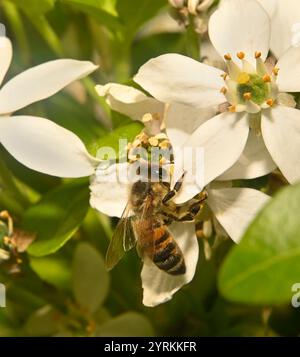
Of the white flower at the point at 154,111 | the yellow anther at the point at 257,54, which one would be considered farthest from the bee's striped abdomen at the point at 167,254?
the yellow anther at the point at 257,54

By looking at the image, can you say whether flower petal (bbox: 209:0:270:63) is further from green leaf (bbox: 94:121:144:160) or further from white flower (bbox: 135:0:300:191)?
green leaf (bbox: 94:121:144:160)

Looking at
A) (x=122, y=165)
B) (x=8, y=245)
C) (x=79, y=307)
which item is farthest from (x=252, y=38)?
(x=79, y=307)

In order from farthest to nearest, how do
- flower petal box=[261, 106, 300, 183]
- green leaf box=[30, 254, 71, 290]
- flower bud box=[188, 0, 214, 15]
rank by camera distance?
green leaf box=[30, 254, 71, 290], flower bud box=[188, 0, 214, 15], flower petal box=[261, 106, 300, 183]

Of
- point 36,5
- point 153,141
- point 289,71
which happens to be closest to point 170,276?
point 153,141

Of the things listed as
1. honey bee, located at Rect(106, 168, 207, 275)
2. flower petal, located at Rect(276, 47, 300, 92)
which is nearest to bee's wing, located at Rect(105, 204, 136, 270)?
honey bee, located at Rect(106, 168, 207, 275)

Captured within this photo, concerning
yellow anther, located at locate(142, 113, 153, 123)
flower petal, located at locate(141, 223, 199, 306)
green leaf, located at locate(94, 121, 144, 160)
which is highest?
yellow anther, located at locate(142, 113, 153, 123)

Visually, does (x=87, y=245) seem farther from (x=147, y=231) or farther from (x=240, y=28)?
(x=240, y=28)

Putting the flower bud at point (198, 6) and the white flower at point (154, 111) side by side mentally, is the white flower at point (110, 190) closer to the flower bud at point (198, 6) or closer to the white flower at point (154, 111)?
the white flower at point (154, 111)
